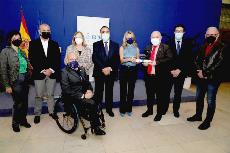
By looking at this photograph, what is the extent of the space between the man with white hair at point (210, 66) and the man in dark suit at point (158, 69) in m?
0.55

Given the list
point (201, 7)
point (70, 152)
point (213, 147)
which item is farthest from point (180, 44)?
point (201, 7)

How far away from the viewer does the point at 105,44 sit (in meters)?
4.31

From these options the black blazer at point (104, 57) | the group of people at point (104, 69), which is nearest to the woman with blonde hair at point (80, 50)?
the group of people at point (104, 69)

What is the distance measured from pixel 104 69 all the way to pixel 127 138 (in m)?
1.26

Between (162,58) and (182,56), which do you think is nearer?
(162,58)

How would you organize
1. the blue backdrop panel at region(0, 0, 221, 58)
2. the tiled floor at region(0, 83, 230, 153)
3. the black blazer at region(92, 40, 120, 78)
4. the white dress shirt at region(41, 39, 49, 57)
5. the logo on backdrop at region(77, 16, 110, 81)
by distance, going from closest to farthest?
1. the tiled floor at region(0, 83, 230, 153)
2. the white dress shirt at region(41, 39, 49, 57)
3. the black blazer at region(92, 40, 120, 78)
4. the blue backdrop panel at region(0, 0, 221, 58)
5. the logo on backdrop at region(77, 16, 110, 81)

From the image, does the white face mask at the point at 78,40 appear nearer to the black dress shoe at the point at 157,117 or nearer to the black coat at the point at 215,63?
the black dress shoe at the point at 157,117

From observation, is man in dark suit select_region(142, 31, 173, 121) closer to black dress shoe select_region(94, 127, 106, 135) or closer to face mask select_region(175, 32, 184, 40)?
face mask select_region(175, 32, 184, 40)

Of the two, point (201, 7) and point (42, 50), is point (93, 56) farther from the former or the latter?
point (201, 7)

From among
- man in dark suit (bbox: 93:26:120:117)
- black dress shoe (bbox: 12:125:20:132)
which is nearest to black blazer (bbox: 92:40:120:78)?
man in dark suit (bbox: 93:26:120:117)

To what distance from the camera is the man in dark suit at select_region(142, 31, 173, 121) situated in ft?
13.7

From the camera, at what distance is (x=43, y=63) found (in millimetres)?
3992

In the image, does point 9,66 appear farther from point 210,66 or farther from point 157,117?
point 210,66

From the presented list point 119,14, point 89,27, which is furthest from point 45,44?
point 119,14
